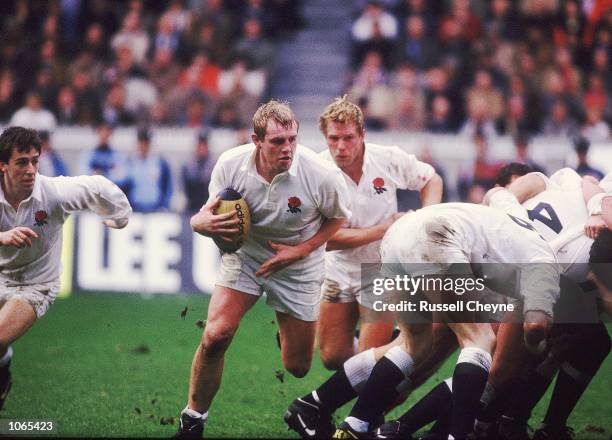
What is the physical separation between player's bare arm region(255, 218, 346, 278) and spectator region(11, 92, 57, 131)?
373 inches

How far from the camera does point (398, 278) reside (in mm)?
5820

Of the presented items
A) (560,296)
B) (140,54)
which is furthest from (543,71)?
(560,296)

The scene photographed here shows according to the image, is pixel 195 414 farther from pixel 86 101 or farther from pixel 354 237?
pixel 86 101

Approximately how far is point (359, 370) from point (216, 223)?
134cm

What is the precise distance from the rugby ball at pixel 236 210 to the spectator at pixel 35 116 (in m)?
9.44

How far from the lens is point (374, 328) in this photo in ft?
23.3

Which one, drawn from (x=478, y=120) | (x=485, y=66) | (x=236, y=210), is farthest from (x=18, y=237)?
(x=485, y=66)

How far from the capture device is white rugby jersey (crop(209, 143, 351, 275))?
630cm

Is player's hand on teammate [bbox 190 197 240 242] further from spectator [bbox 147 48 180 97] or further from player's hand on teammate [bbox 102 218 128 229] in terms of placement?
spectator [bbox 147 48 180 97]

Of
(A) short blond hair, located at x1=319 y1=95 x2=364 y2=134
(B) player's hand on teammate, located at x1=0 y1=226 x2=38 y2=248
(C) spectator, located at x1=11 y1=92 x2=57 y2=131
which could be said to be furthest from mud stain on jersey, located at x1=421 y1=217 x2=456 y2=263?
(C) spectator, located at x1=11 y1=92 x2=57 y2=131

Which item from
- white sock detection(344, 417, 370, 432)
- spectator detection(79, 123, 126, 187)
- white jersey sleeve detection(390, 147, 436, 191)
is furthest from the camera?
spectator detection(79, 123, 126, 187)

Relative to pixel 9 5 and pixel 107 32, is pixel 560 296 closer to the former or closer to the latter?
pixel 107 32

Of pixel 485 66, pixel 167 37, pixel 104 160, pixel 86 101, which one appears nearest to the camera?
pixel 104 160

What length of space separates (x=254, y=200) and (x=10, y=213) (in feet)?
5.06
